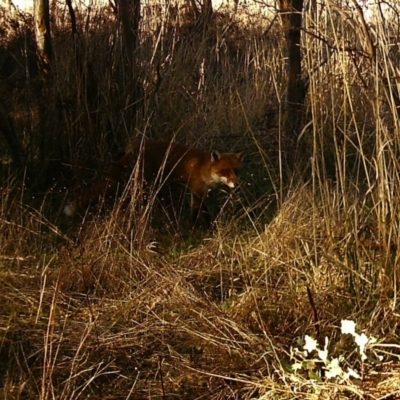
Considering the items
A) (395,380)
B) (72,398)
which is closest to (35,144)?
(72,398)

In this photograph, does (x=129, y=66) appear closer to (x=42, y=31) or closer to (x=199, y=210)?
(x=42, y=31)

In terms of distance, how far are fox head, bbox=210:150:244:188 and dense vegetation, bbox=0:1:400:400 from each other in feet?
0.38

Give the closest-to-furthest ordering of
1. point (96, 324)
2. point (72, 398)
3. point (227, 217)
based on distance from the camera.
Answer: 1. point (72, 398)
2. point (96, 324)
3. point (227, 217)

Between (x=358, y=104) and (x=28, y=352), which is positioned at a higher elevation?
(x=358, y=104)

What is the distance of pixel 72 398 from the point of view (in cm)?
225

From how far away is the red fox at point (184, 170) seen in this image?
13.6ft

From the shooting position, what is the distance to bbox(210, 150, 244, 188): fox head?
168 inches

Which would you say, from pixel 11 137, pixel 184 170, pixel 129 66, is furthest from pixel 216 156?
pixel 11 137

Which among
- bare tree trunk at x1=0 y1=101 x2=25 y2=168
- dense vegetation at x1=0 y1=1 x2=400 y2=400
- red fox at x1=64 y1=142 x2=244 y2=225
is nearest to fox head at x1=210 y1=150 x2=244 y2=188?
red fox at x1=64 y1=142 x2=244 y2=225

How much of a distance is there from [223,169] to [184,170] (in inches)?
9.7

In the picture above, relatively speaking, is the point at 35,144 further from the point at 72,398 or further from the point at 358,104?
the point at 72,398

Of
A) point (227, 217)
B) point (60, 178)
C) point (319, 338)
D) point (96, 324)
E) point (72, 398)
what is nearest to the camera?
point (72, 398)

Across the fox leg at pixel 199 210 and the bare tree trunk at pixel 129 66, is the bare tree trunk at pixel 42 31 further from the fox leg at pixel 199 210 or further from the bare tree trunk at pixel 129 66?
the fox leg at pixel 199 210

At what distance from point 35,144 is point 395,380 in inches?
121
